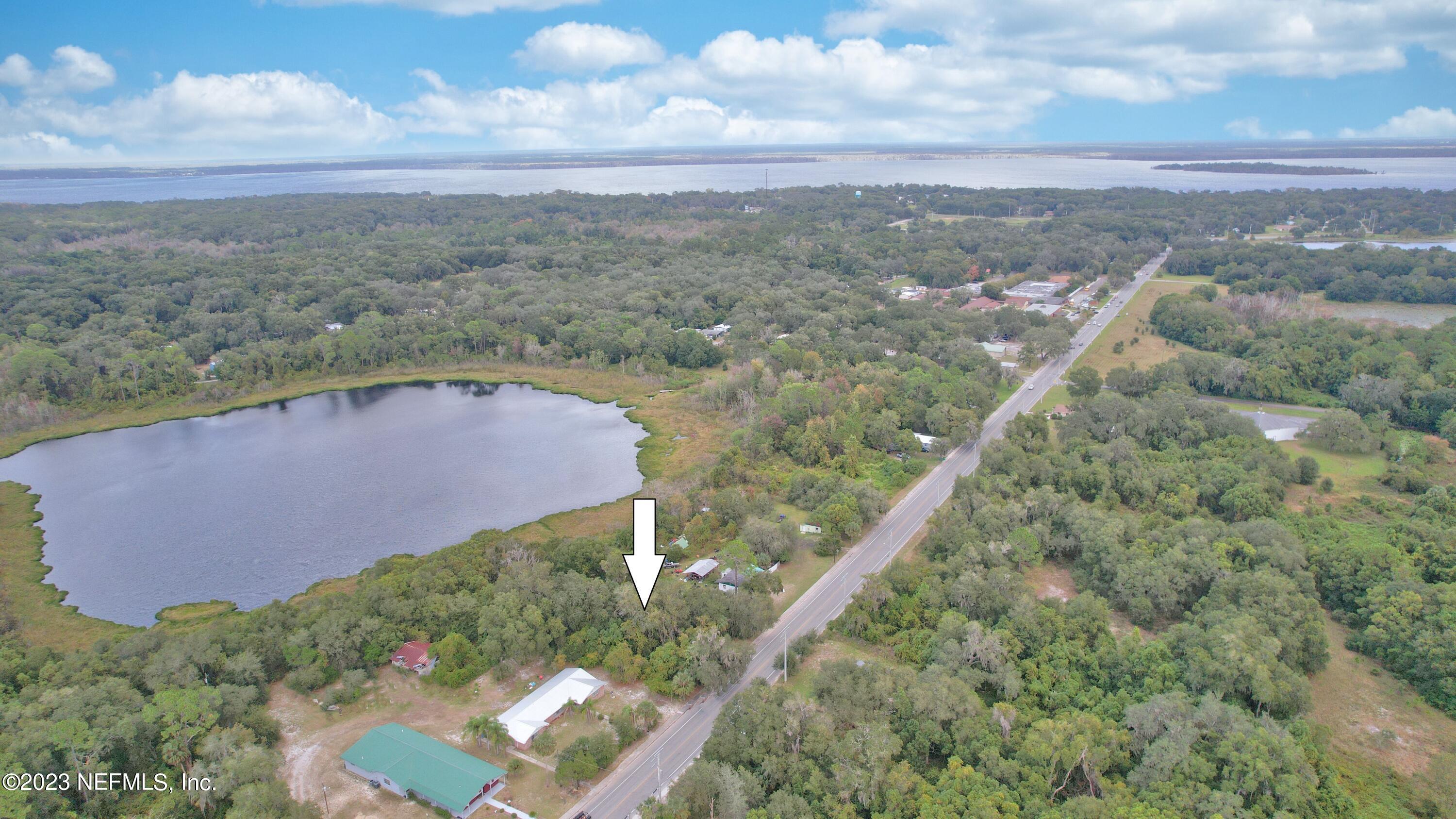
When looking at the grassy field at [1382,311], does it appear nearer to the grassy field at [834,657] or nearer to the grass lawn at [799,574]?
the grass lawn at [799,574]

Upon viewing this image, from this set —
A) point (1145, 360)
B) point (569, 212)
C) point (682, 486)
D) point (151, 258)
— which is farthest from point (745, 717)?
point (569, 212)

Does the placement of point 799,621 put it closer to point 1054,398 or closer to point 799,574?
point 799,574

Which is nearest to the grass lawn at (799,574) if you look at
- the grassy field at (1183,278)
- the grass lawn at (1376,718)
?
the grass lawn at (1376,718)

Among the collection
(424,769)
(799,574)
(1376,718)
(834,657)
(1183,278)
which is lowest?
(424,769)

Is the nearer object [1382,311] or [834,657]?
[834,657]

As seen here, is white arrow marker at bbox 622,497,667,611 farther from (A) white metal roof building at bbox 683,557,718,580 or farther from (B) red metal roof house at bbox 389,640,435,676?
(B) red metal roof house at bbox 389,640,435,676

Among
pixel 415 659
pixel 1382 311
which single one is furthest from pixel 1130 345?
pixel 415 659

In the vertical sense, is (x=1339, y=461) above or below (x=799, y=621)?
above
